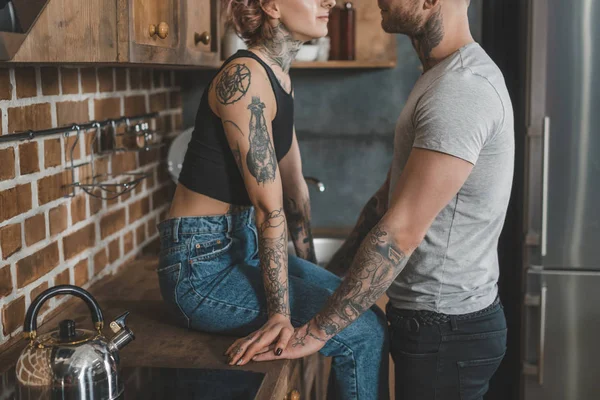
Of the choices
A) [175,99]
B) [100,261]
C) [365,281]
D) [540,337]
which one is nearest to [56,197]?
[100,261]

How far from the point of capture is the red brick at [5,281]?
160cm

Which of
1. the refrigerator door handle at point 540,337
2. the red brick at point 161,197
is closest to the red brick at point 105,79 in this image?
the red brick at point 161,197

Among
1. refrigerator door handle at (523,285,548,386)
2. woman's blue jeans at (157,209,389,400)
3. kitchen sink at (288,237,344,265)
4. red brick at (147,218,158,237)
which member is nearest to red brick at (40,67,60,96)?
woman's blue jeans at (157,209,389,400)

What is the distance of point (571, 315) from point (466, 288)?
1.26 metres

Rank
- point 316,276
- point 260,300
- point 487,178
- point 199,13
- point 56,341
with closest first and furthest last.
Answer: point 56,341
point 487,178
point 260,300
point 316,276
point 199,13

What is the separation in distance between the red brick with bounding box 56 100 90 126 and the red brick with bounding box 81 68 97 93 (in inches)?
1.6

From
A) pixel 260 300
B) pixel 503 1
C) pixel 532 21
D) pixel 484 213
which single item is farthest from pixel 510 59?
pixel 260 300

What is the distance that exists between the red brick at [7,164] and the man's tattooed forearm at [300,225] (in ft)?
2.42

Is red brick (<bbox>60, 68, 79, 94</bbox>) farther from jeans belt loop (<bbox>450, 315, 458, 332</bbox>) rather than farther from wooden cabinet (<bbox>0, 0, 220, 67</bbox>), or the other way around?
jeans belt loop (<bbox>450, 315, 458, 332</bbox>)

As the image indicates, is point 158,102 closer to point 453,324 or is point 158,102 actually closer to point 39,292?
point 39,292

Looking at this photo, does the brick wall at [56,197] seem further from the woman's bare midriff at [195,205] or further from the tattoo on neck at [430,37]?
the tattoo on neck at [430,37]

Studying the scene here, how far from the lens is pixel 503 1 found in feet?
9.89

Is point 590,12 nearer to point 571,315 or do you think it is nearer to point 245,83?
point 571,315

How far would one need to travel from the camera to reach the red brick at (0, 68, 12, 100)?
1573mm
